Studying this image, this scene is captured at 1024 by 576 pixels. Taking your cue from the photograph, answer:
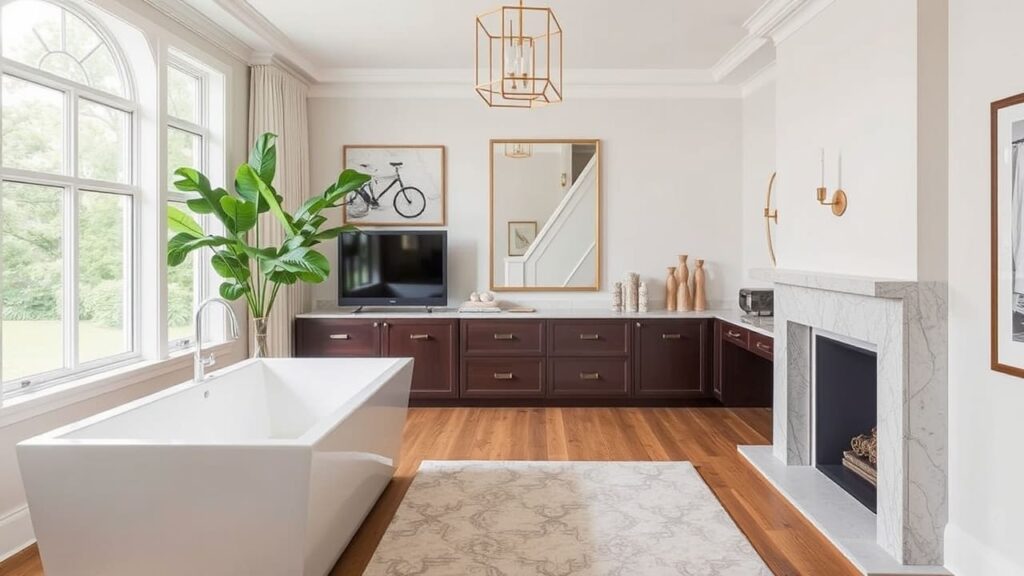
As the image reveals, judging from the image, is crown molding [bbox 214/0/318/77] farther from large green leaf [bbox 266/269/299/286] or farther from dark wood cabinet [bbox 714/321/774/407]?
dark wood cabinet [bbox 714/321/774/407]

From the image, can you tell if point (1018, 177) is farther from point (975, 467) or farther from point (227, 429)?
point (227, 429)

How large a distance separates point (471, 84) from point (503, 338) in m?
2.17

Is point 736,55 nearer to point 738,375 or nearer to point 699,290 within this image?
point 699,290

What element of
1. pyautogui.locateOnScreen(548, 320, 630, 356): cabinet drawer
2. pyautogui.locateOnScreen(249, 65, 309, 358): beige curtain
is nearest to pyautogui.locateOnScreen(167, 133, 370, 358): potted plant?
pyautogui.locateOnScreen(249, 65, 309, 358): beige curtain

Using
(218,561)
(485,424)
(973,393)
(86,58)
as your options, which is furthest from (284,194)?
(973,393)

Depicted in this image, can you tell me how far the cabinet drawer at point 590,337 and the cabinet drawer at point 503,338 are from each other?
12 cm

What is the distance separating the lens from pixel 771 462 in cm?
368

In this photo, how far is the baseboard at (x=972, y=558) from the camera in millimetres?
2199

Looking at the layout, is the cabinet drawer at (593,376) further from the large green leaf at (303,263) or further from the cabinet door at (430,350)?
the large green leaf at (303,263)

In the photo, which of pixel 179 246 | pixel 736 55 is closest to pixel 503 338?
pixel 179 246

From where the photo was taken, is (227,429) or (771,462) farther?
(771,462)

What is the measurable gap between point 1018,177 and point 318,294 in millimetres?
4815

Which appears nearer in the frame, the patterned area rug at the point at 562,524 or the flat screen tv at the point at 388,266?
the patterned area rug at the point at 562,524

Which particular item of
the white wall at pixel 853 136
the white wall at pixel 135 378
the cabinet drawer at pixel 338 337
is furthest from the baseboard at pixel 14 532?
the white wall at pixel 853 136
